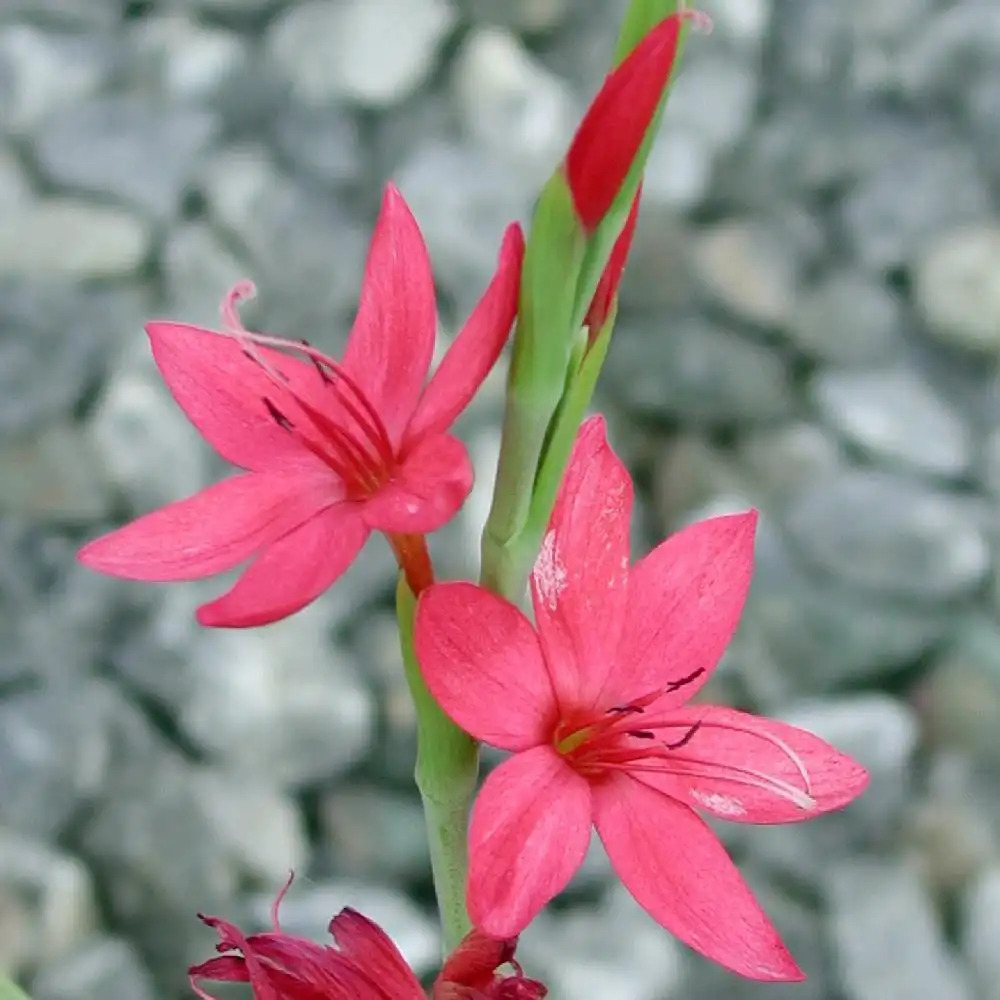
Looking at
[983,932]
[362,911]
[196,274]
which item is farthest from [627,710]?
[196,274]

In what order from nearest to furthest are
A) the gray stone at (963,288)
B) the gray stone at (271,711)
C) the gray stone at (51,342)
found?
the gray stone at (271,711)
the gray stone at (51,342)
the gray stone at (963,288)

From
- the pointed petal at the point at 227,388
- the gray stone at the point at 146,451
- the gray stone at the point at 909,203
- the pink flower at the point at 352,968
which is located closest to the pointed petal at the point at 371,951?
the pink flower at the point at 352,968

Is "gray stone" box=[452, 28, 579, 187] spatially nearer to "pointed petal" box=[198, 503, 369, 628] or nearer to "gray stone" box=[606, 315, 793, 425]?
"gray stone" box=[606, 315, 793, 425]

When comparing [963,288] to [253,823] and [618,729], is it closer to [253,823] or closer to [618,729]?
[253,823]

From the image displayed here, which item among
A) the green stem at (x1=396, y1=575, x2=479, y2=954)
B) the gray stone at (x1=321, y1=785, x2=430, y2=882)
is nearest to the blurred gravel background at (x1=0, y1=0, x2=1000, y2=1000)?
the gray stone at (x1=321, y1=785, x2=430, y2=882)

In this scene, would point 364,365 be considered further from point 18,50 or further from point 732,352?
point 18,50

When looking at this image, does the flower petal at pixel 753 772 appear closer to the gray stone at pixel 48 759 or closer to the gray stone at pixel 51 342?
the gray stone at pixel 48 759
